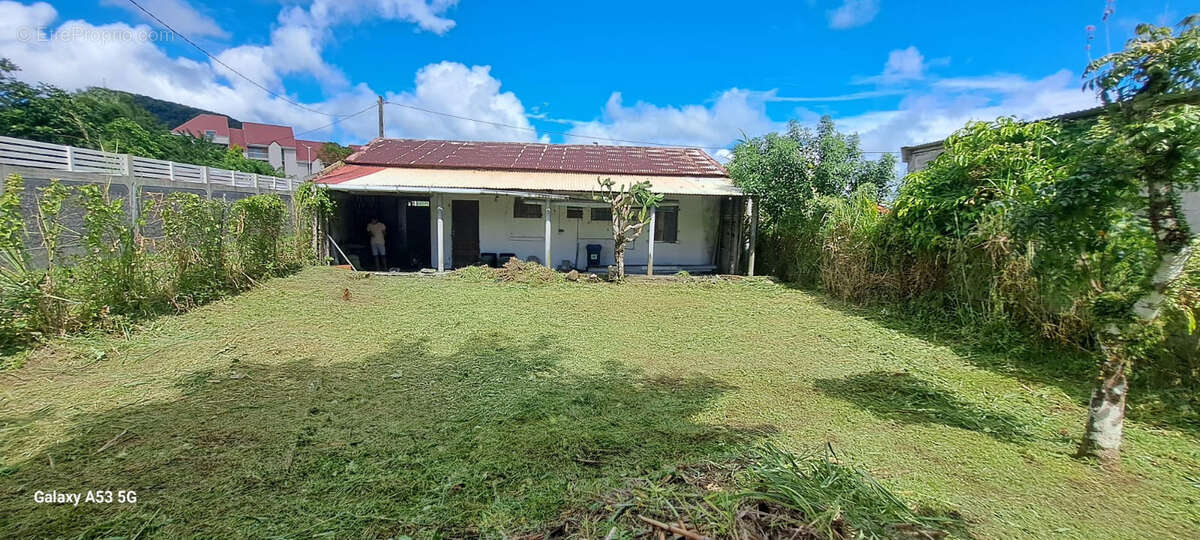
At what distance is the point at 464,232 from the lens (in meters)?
13.2

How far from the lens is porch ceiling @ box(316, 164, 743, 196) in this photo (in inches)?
450

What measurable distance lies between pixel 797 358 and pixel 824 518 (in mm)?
3761

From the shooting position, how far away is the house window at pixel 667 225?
43.9 ft

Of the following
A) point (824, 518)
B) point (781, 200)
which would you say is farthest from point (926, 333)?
point (824, 518)

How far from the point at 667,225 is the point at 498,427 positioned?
34.7ft

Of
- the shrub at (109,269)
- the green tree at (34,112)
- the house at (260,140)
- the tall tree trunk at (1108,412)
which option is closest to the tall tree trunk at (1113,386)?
the tall tree trunk at (1108,412)

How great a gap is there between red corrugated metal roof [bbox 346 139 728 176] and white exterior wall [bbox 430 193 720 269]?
1.35 meters

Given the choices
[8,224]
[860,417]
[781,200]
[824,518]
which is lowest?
[860,417]

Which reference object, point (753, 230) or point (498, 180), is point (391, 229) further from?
point (753, 230)

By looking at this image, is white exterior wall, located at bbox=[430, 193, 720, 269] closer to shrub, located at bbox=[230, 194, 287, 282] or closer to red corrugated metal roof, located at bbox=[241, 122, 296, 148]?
shrub, located at bbox=[230, 194, 287, 282]

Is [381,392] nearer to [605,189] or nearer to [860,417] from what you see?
[860,417]

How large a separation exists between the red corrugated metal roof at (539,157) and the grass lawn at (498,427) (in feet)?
26.9

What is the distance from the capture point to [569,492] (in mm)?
2656

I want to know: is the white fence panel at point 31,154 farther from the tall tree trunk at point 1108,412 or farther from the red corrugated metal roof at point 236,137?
the red corrugated metal roof at point 236,137
